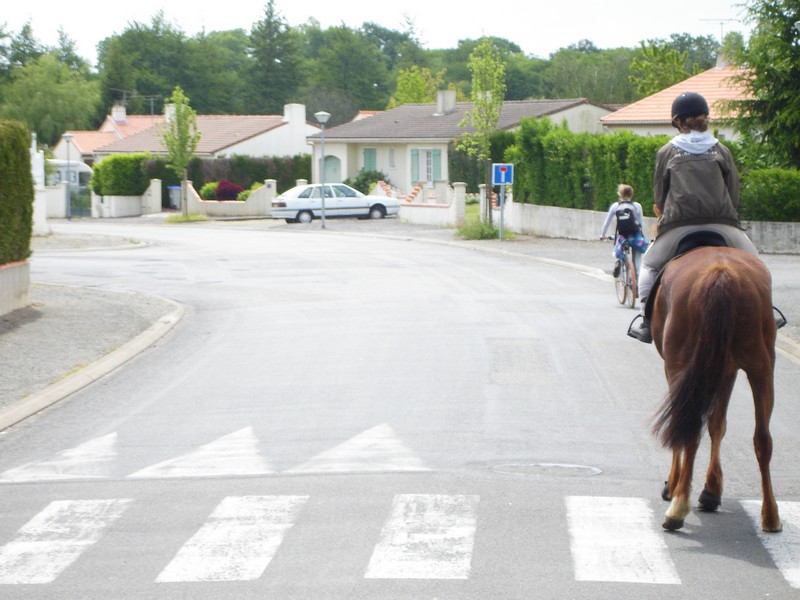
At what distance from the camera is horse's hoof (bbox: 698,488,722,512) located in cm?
711

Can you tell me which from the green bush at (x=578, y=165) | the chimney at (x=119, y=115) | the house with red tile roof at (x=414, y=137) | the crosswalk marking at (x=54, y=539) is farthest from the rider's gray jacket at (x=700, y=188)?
the chimney at (x=119, y=115)

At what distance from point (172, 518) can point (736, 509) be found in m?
3.26

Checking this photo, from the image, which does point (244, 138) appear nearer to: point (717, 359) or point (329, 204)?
point (329, 204)

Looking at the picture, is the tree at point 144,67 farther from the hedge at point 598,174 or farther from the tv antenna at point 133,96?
the hedge at point 598,174

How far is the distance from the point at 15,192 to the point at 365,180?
4680cm

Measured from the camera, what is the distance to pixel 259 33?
12281 cm

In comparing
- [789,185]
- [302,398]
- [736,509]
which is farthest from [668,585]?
[789,185]

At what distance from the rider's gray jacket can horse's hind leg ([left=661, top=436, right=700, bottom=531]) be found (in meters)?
1.54

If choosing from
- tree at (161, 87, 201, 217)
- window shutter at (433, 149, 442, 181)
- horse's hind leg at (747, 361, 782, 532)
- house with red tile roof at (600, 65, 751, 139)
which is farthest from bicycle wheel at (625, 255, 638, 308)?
window shutter at (433, 149, 442, 181)

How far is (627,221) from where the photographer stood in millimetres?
19938

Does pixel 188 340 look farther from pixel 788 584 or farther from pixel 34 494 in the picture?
pixel 788 584

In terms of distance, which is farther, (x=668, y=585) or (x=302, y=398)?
(x=302, y=398)

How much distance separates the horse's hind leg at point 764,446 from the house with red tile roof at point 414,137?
5315 cm

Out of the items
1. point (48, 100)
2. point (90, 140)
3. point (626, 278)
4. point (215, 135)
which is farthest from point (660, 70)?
point (48, 100)
